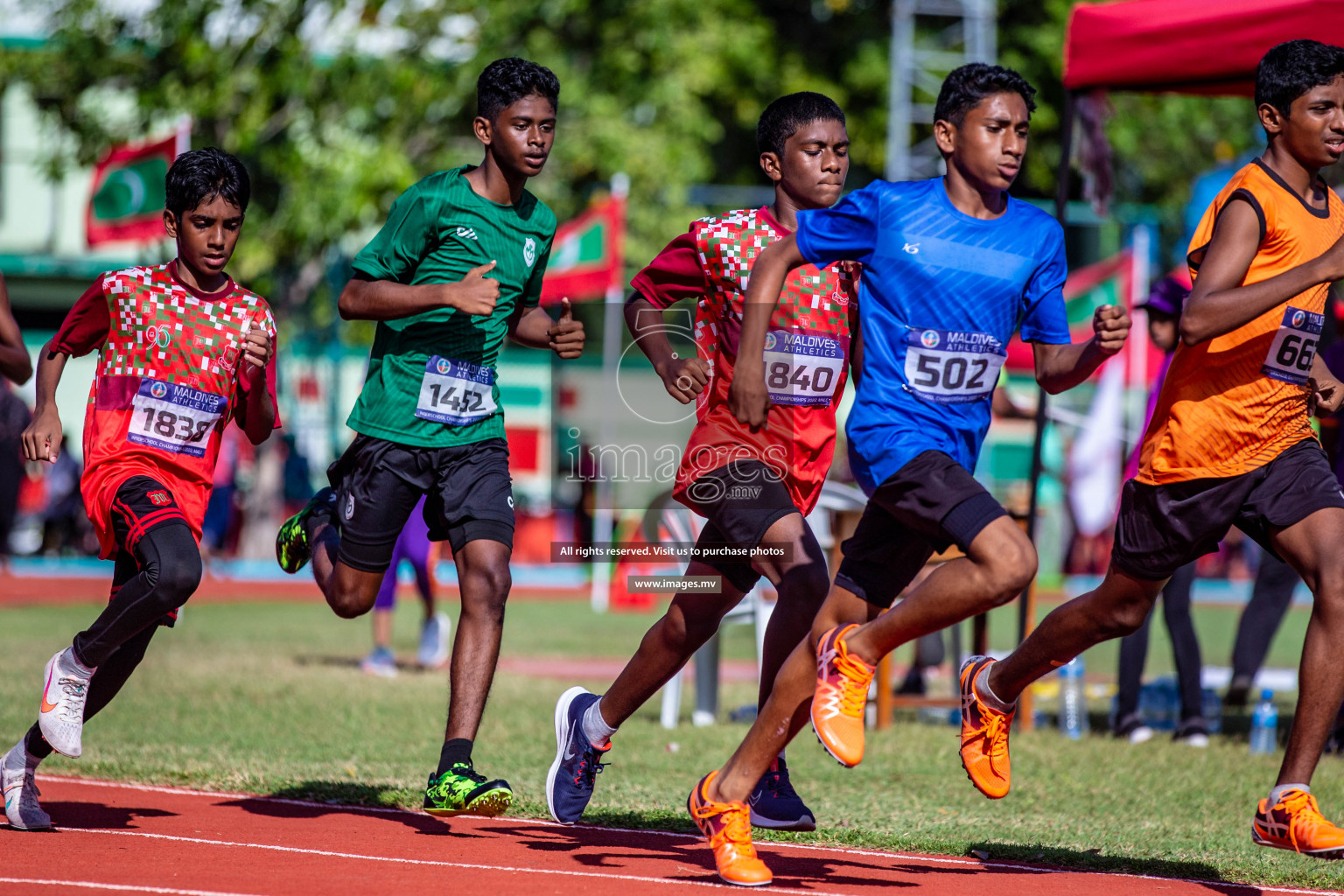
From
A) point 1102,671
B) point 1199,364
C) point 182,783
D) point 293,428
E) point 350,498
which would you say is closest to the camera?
point 1199,364

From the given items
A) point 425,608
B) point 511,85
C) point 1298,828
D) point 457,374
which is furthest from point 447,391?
point 425,608

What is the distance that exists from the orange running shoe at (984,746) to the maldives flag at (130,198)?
42.6 ft

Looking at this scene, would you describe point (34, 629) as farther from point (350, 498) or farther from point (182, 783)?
point (350, 498)

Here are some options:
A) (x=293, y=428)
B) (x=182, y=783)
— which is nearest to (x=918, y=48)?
(x=293, y=428)

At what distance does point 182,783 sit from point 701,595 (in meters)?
2.69

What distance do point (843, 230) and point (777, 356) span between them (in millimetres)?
632

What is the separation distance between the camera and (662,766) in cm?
715

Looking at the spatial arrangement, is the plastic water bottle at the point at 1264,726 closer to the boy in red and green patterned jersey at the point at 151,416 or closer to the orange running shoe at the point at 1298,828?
the orange running shoe at the point at 1298,828

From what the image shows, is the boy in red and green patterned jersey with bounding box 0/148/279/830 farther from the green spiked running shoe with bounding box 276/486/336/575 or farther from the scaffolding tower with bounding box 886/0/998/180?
the scaffolding tower with bounding box 886/0/998/180

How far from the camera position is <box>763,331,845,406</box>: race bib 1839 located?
5102 millimetres

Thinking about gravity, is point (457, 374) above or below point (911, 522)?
above

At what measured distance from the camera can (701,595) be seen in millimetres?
5172

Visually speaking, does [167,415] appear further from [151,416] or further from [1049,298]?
[1049,298]

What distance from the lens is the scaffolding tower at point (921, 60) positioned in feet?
92.4
